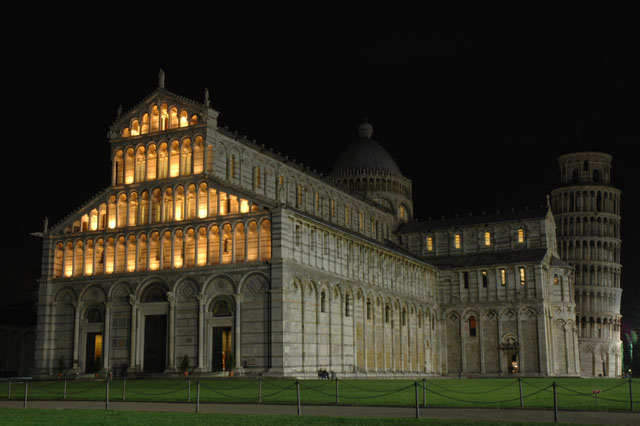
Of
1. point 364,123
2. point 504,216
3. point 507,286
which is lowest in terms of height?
point 507,286

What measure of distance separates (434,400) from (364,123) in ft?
242

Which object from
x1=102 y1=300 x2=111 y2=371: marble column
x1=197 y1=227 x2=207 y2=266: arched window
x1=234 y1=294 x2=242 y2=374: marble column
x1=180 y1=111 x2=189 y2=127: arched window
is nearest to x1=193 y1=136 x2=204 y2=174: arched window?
x1=180 y1=111 x2=189 y2=127: arched window

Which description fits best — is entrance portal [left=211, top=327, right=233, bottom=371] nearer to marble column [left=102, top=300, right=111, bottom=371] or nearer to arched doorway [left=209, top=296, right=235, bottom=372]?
arched doorway [left=209, top=296, right=235, bottom=372]

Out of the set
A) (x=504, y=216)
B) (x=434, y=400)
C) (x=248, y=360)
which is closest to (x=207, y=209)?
(x=248, y=360)

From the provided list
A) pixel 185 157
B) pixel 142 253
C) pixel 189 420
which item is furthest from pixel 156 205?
pixel 189 420

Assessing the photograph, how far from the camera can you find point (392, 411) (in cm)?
2839

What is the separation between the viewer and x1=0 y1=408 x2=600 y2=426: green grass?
23125 millimetres

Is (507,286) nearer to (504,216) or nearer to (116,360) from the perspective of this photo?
(504,216)

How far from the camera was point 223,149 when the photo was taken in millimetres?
65062

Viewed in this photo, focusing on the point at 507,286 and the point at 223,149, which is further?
the point at 507,286

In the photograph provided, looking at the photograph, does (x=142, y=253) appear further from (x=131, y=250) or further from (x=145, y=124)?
(x=145, y=124)

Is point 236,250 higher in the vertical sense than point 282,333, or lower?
higher

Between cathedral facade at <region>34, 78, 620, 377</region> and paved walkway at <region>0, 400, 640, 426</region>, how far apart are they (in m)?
23.7

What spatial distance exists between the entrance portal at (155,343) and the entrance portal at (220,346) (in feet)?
14.8
